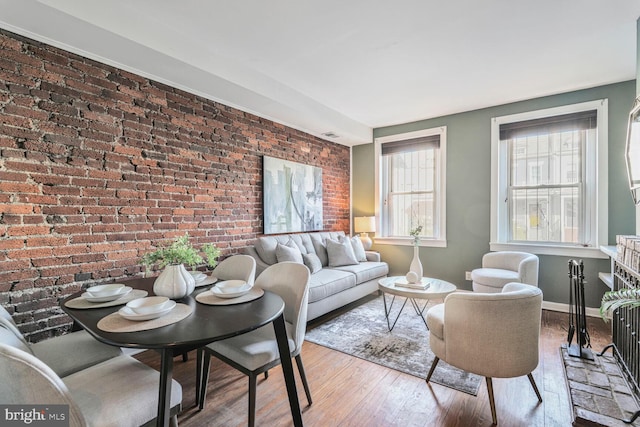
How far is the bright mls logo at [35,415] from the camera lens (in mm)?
975

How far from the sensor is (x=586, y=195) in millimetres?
3631

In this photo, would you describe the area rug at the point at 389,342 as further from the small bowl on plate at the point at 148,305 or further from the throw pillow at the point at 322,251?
the small bowl on plate at the point at 148,305

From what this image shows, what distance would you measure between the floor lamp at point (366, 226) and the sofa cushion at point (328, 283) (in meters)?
1.25

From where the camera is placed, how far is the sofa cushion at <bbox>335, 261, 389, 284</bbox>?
3822 millimetres

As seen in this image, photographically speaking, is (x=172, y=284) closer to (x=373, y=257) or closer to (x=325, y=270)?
(x=325, y=270)

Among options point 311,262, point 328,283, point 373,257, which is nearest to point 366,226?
point 373,257

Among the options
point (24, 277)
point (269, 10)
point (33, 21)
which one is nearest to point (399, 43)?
point (269, 10)

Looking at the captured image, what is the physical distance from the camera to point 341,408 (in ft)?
6.22

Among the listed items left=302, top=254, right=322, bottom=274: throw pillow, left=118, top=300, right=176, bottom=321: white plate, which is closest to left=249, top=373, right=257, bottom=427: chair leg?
left=118, top=300, right=176, bottom=321: white plate

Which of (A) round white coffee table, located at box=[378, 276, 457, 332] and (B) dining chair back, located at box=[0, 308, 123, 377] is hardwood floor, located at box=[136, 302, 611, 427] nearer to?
(B) dining chair back, located at box=[0, 308, 123, 377]

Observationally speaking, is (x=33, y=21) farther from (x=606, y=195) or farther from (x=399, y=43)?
(x=606, y=195)

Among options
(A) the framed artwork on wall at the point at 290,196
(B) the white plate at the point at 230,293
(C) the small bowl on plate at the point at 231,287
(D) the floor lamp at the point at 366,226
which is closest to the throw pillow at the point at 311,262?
(A) the framed artwork on wall at the point at 290,196

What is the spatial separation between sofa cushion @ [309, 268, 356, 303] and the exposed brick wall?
3.62ft

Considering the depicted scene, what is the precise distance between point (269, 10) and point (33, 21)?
1.58m
